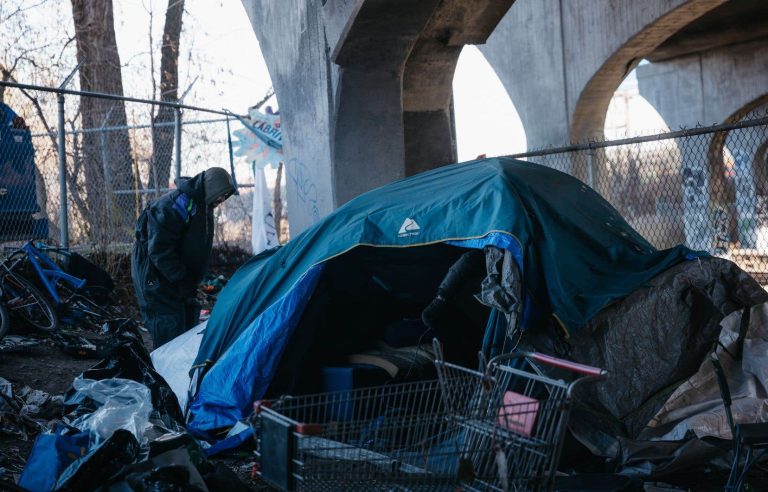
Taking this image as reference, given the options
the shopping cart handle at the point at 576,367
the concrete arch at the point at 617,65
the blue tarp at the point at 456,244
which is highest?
the concrete arch at the point at 617,65

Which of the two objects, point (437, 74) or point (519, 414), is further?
point (437, 74)

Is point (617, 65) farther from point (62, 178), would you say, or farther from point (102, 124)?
point (62, 178)

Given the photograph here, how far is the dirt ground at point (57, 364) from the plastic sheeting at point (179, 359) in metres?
0.94

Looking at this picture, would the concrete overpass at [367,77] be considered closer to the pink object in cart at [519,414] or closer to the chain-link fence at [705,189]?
the chain-link fence at [705,189]

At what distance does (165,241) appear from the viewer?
7199mm

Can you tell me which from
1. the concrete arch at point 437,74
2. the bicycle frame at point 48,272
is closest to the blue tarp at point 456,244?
the concrete arch at point 437,74

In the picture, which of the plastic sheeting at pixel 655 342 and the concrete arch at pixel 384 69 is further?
the concrete arch at pixel 384 69

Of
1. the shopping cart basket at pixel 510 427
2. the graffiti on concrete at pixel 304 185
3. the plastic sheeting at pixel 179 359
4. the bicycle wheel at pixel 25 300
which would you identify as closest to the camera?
the shopping cart basket at pixel 510 427

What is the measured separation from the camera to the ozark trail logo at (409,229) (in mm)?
5262

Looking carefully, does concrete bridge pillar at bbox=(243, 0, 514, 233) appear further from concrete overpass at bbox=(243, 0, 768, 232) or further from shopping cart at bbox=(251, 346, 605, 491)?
shopping cart at bbox=(251, 346, 605, 491)

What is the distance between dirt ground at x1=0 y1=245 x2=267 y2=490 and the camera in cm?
529

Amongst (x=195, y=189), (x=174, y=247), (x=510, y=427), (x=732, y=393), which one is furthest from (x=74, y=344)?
(x=732, y=393)

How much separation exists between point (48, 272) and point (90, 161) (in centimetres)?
291

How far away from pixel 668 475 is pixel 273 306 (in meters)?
2.66
